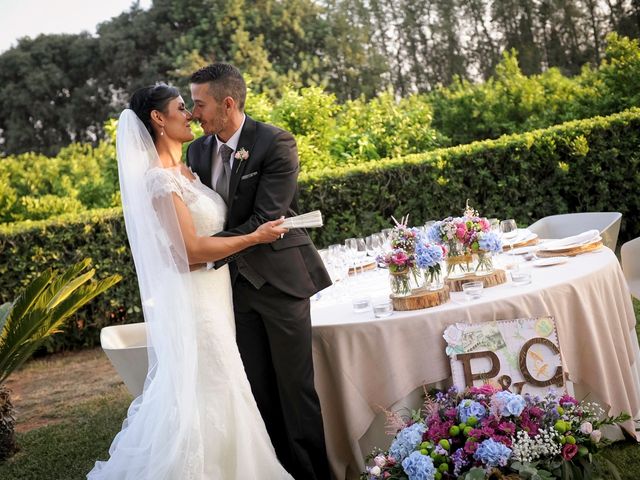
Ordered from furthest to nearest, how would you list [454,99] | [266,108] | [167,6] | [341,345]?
[167,6], [454,99], [266,108], [341,345]

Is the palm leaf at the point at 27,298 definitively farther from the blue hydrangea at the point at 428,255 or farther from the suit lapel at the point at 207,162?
the blue hydrangea at the point at 428,255

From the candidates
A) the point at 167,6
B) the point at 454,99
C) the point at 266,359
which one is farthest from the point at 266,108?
the point at 167,6

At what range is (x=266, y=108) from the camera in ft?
39.5

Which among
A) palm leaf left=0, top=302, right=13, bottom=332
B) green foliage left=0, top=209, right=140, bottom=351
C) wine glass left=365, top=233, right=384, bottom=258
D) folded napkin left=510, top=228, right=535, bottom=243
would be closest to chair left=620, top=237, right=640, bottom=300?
folded napkin left=510, top=228, right=535, bottom=243

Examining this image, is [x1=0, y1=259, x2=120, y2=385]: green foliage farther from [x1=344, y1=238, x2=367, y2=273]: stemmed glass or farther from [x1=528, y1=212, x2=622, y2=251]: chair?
[x1=528, y1=212, x2=622, y2=251]: chair

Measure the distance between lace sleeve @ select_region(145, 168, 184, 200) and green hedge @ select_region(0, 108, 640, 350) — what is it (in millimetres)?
5487

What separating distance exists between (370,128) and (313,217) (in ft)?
30.3

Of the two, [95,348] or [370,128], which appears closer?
[95,348]

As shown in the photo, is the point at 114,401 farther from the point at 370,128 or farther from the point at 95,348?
the point at 370,128

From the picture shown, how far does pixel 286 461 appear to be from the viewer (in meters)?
4.04

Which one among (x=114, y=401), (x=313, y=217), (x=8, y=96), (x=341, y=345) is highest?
(x=8, y=96)

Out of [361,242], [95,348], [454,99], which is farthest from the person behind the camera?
[454,99]

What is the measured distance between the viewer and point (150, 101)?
3893 mm

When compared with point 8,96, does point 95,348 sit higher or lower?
lower
